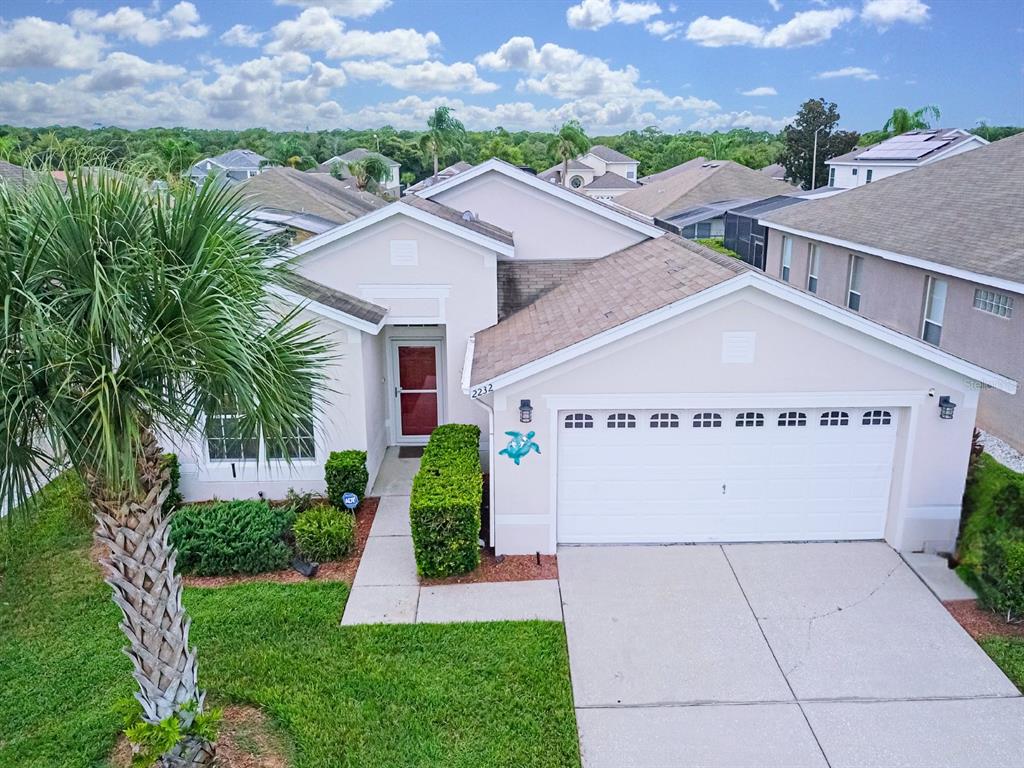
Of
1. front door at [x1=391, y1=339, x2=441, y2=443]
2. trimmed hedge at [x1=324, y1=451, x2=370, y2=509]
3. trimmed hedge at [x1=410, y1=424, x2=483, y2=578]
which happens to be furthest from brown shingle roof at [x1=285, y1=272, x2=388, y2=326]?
trimmed hedge at [x1=410, y1=424, x2=483, y2=578]

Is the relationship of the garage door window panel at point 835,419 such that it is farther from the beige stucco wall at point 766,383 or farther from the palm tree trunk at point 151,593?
the palm tree trunk at point 151,593

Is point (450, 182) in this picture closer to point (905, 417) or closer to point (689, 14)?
point (905, 417)

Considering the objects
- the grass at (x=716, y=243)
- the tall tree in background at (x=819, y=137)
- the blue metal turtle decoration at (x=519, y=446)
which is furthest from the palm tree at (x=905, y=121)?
the blue metal turtle decoration at (x=519, y=446)

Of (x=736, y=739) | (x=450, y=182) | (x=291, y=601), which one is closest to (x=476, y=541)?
(x=291, y=601)

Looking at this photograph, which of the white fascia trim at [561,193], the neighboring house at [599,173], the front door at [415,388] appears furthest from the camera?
the neighboring house at [599,173]

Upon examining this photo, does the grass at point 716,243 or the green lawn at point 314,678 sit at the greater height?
the grass at point 716,243

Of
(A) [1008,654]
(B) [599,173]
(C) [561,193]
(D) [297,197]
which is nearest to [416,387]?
(C) [561,193]

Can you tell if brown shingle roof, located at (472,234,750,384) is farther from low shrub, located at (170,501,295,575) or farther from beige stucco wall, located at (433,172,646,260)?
low shrub, located at (170,501,295,575)
